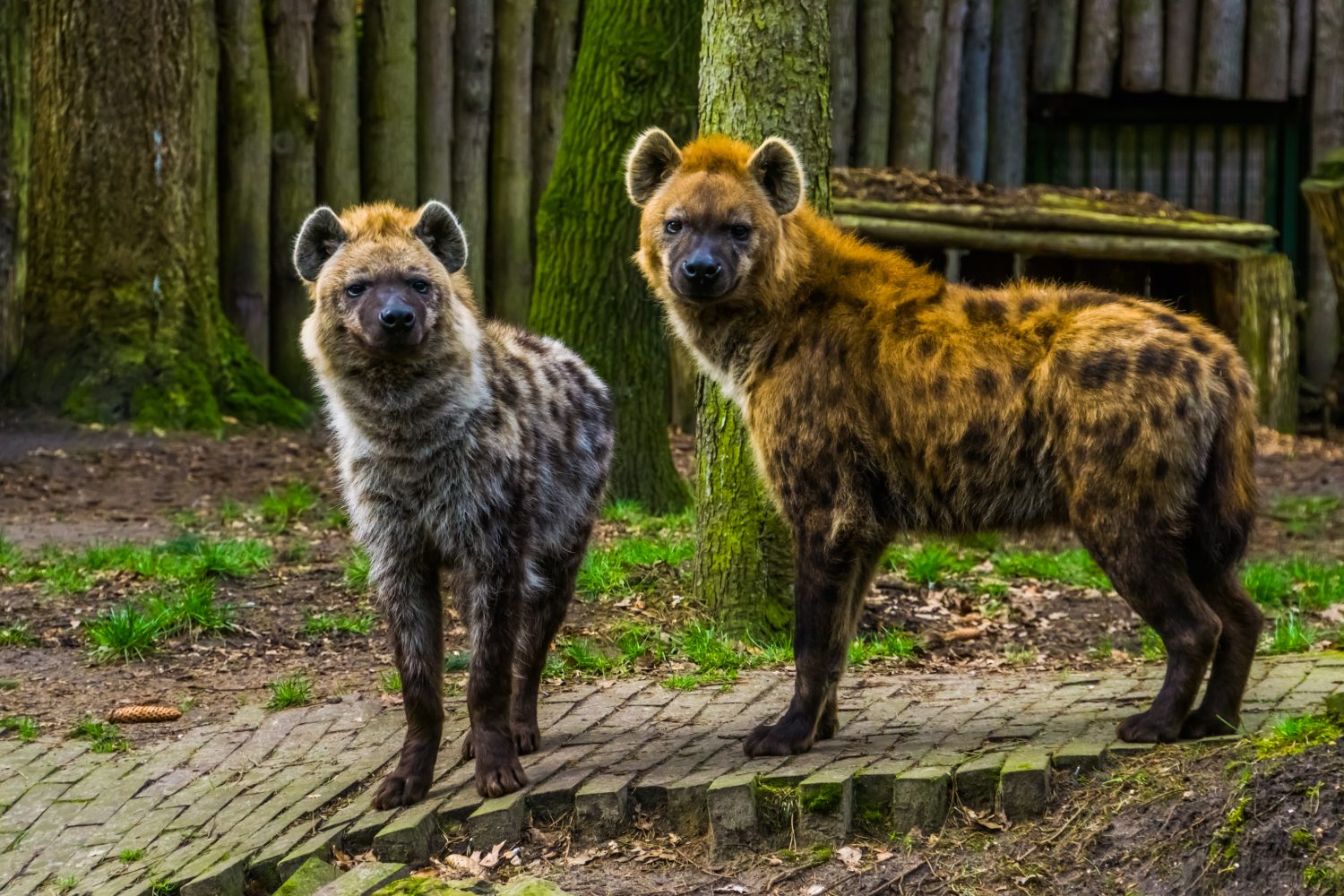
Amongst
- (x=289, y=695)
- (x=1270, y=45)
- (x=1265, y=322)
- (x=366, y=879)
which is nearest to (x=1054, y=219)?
(x=1265, y=322)

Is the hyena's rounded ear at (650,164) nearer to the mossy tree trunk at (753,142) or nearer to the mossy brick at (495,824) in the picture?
the mossy tree trunk at (753,142)

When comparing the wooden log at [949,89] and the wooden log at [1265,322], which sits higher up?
the wooden log at [949,89]

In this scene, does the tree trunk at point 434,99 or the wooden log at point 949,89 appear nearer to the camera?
the tree trunk at point 434,99

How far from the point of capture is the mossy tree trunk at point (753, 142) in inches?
222

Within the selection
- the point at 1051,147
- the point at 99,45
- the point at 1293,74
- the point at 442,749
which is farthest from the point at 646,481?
the point at 1293,74

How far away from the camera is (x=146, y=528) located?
7297 millimetres

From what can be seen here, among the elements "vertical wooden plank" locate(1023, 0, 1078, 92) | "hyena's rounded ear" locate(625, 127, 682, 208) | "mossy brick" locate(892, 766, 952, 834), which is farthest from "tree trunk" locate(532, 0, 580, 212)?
"mossy brick" locate(892, 766, 952, 834)

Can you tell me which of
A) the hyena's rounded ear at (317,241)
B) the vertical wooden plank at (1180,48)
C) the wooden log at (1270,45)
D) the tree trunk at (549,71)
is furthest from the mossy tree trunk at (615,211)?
the wooden log at (1270,45)

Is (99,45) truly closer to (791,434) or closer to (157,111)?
(157,111)

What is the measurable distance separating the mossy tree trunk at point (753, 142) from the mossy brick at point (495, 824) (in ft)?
5.76

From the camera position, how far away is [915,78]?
10.6 m

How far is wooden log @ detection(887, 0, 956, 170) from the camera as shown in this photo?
1059 centimetres

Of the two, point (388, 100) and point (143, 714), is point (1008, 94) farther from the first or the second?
point (143, 714)

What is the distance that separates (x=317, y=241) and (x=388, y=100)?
16.9 feet
